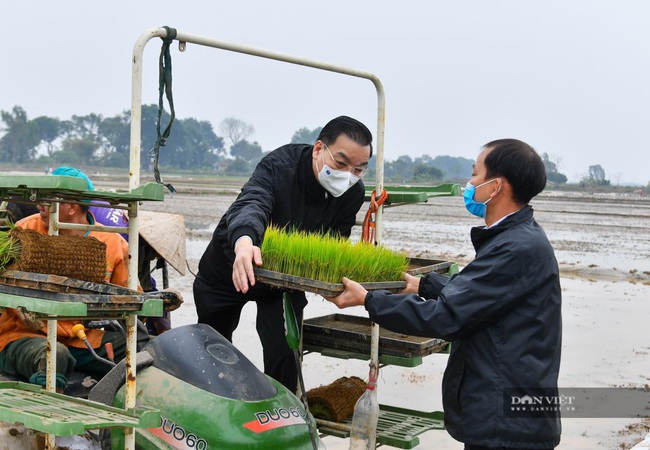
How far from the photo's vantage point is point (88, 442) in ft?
10.9

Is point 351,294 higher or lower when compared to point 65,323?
higher

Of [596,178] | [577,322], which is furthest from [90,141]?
[577,322]

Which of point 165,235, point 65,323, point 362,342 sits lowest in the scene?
point 362,342

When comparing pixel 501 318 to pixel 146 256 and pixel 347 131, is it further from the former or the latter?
pixel 146 256

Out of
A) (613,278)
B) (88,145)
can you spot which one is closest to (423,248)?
(613,278)

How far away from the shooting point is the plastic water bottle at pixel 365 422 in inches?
159

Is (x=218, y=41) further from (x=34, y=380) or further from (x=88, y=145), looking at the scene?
(x=88, y=145)

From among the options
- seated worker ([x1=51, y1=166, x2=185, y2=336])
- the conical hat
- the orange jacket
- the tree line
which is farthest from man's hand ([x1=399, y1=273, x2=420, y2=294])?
the tree line

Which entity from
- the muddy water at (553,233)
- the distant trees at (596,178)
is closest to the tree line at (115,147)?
the distant trees at (596,178)

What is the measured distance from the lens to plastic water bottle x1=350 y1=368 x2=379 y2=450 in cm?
404

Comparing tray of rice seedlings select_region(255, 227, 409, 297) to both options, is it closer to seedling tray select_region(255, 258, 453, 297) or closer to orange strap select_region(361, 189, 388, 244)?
seedling tray select_region(255, 258, 453, 297)

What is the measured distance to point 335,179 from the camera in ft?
12.7

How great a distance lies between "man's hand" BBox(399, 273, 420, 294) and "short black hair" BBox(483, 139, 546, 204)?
2.23 feet

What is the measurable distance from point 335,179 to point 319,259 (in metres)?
0.77
